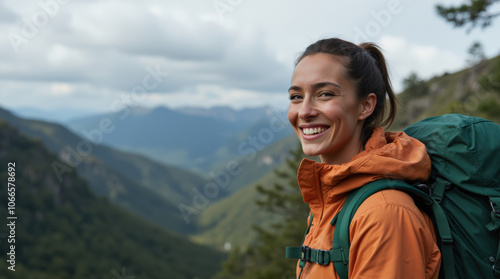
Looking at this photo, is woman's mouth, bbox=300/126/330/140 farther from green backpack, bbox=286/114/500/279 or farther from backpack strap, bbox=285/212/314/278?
backpack strap, bbox=285/212/314/278

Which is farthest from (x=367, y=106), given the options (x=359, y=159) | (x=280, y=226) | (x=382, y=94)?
(x=280, y=226)

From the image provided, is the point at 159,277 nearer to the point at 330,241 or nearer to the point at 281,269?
the point at 281,269

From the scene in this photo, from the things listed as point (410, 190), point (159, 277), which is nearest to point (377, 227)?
point (410, 190)

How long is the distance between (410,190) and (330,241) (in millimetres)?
526

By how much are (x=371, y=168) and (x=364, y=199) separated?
0.62ft

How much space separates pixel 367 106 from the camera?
264 cm

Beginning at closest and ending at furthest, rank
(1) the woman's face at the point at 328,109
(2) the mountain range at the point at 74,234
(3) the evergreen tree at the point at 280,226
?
(1) the woman's face at the point at 328,109
(3) the evergreen tree at the point at 280,226
(2) the mountain range at the point at 74,234

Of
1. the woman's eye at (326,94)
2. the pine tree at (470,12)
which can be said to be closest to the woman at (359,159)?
the woman's eye at (326,94)

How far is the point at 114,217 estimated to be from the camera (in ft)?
400

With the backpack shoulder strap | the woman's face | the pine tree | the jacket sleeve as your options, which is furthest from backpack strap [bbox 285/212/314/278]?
the pine tree

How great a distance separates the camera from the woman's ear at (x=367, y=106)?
2596 millimetres

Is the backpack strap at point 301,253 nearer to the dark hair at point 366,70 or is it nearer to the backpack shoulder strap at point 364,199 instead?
the backpack shoulder strap at point 364,199

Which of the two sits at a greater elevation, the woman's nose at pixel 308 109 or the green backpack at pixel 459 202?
the woman's nose at pixel 308 109

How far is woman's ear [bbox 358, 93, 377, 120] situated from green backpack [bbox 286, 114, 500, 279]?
1.39 ft
